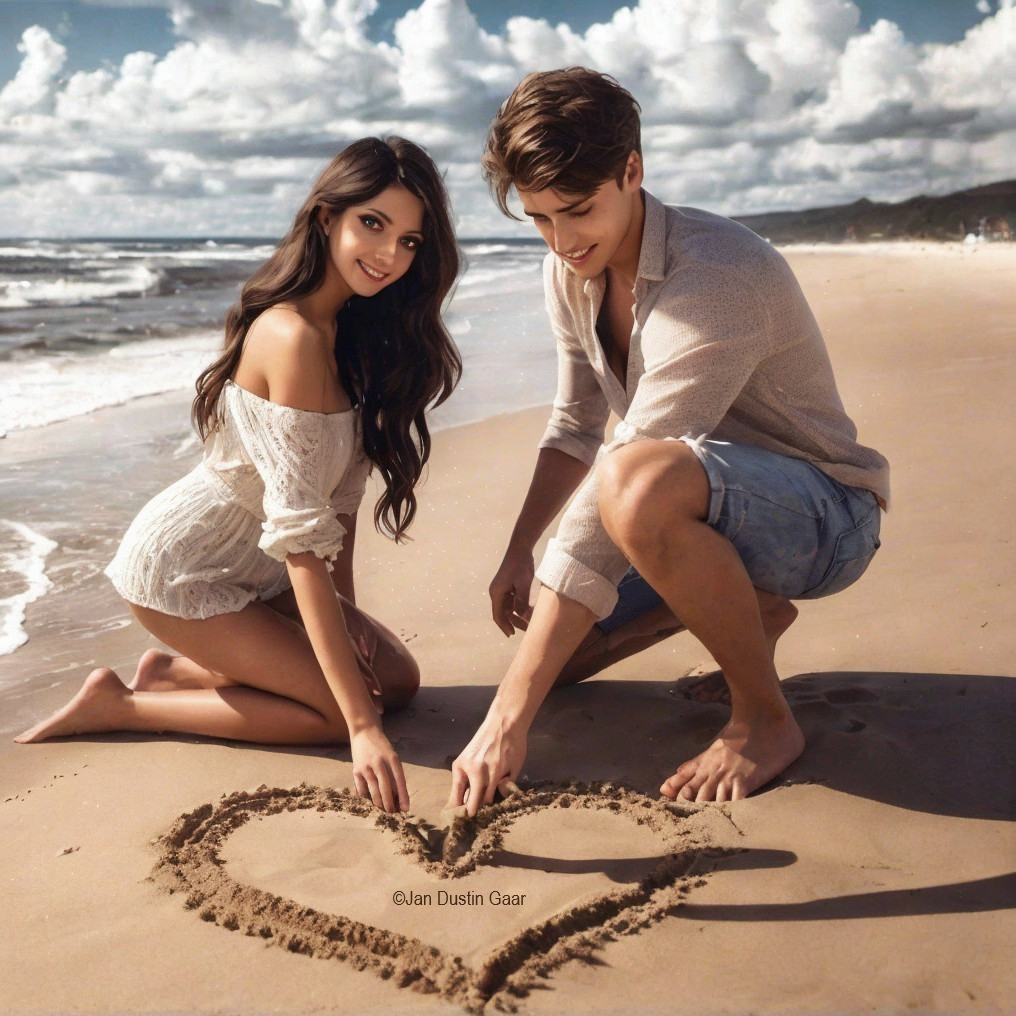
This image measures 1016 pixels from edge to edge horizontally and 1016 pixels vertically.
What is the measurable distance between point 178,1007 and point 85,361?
30.3ft

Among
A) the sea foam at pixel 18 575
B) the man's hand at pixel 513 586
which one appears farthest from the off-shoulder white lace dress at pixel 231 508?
the sea foam at pixel 18 575

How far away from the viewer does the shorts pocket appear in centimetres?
263

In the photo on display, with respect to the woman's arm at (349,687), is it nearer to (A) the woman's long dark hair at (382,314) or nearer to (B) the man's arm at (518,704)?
(B) the man's arm at (518,704)

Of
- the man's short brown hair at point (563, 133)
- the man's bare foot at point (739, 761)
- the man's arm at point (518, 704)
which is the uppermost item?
the man's short brown hair at point (563, 133)

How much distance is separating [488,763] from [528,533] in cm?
88

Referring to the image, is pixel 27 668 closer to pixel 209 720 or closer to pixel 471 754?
pixel 209 720

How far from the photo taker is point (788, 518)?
2.51m

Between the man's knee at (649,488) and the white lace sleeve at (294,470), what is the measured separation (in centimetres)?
66

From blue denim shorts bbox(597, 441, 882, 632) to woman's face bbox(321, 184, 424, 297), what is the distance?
100 cm

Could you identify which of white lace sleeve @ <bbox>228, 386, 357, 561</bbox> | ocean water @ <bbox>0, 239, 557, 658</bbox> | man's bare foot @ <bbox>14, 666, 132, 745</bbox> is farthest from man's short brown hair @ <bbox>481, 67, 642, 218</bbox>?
man's bare foot @ <bbox>14, 666, 132, 745</bbox>

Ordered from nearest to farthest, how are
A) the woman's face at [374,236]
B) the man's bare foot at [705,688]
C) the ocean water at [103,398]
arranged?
the woman's face at [374,236], the man's bare foot at [705,688], the ocean water at [103,398]

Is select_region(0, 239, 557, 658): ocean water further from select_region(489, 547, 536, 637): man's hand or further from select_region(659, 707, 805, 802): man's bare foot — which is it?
select_region(659, 707, 805, 802): man's bare foot

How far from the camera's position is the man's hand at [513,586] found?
2932 millimetres

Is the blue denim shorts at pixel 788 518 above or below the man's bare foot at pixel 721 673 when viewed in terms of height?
above
